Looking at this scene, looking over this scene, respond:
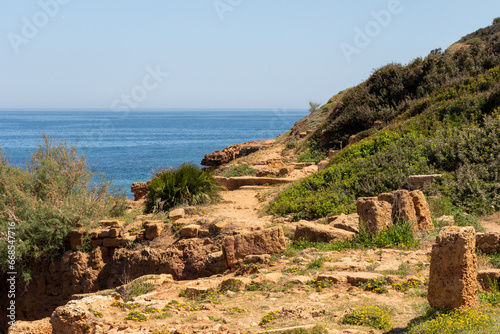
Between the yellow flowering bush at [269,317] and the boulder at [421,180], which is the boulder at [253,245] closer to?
the yellow flowering bush at [269,317]

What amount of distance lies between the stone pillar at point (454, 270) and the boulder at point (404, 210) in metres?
3.56

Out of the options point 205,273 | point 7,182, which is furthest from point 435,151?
point 7,182

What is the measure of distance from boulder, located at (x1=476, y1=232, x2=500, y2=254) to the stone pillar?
2291mm

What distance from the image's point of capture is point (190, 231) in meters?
9.60

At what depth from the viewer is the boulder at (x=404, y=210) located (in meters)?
8.39

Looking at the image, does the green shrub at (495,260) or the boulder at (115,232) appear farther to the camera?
the boulder at (115,232)

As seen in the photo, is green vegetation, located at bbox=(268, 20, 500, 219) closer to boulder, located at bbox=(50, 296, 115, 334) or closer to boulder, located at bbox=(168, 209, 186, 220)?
boulder, located at bbox=(168, 209, 186, 220)

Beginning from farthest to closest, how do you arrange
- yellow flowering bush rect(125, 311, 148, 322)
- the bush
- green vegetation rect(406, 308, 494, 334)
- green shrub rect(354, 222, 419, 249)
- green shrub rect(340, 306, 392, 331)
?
the bush → green shrub rect(354, 222, 419, 249) → yellow flowering bush rect(125, 311, 148, 322) → green shrub rect(340, 306, 392, 331) → green vegetation rect(406, 308, 494, 334)

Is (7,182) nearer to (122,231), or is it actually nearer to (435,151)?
(122,231)

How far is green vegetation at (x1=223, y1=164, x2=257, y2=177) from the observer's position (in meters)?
→ 19.0

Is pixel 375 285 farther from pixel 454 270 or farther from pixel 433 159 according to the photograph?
pixel 433 159

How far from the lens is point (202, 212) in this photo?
1138 centimetres

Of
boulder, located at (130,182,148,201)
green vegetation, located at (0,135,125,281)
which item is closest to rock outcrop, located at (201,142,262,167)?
boulder, located at (130,182,148,201)

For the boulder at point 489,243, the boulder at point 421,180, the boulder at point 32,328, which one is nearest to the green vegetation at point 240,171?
the boulder at point 421,180
